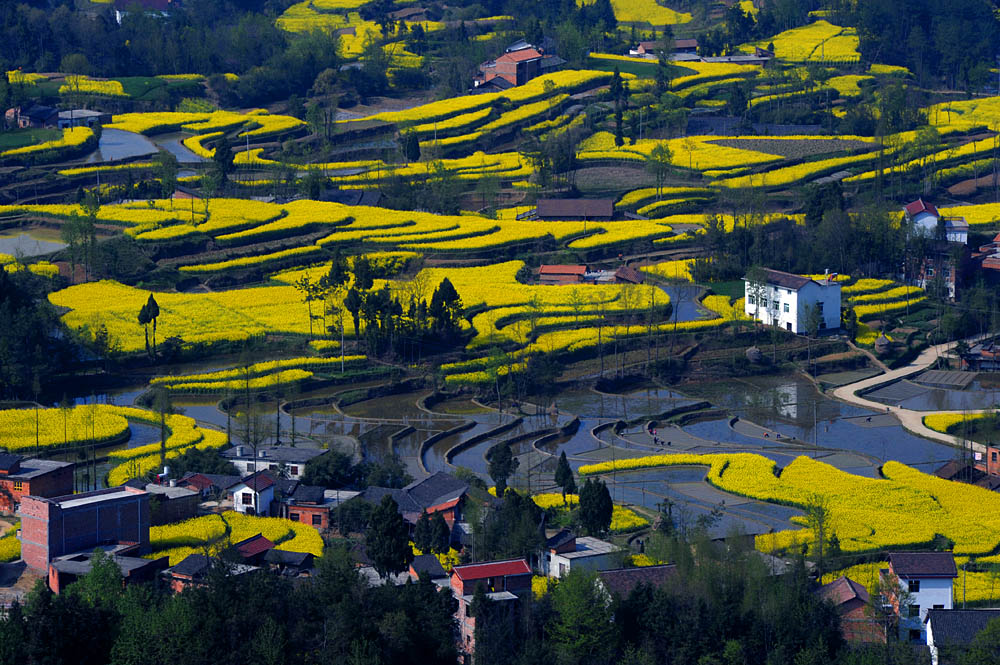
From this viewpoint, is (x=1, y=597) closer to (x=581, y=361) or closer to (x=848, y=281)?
(x=581, y=361)

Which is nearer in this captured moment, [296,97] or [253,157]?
[253,157]

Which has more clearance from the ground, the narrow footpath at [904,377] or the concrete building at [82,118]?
the concrete building at [82,118]

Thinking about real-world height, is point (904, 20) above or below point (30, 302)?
above

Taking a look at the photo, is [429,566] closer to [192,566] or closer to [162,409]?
[192,566]

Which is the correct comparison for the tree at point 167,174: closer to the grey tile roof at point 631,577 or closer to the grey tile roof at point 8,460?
the grey tile roof at point 8,460

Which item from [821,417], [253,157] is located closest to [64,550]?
[821,417]

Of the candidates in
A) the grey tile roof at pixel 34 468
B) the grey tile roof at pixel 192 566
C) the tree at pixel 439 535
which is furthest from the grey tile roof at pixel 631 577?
Answer: the grey tile roof at pixel 34 468

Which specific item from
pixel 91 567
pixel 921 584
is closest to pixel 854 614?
pixel 921 584
